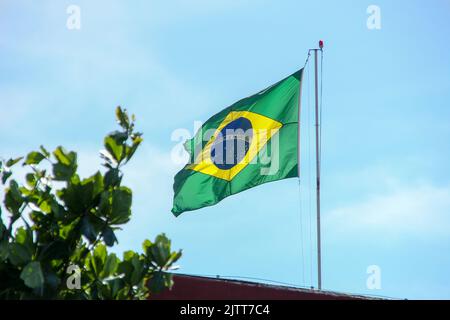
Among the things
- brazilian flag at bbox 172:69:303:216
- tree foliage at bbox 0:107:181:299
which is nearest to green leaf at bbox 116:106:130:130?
tree foliage at bbox 0:107:181:299

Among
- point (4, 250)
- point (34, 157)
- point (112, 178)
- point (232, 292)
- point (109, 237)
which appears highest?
point (34, 157)

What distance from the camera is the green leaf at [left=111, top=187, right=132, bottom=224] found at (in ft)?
44.9

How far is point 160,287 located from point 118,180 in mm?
1774

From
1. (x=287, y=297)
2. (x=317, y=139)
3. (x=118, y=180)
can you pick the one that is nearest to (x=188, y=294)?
(x=287, y=297)

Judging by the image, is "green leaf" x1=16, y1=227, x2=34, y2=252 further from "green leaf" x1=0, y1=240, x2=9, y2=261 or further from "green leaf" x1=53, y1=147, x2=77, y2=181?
"green leaf" x1=53, y1=147, x2=77, y2=181

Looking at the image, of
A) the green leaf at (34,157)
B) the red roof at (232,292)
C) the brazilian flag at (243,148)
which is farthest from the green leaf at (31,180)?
the brazilian flag at (243,148)

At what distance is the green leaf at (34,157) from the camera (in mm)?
14711

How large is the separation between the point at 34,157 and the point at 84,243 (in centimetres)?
166

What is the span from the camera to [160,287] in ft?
44.5

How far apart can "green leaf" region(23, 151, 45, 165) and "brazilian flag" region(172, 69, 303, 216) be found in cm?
535

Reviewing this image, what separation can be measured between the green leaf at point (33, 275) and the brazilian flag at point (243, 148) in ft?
22.6

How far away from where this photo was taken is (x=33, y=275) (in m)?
12.9

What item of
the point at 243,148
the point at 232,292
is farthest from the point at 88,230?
the point at 243,148

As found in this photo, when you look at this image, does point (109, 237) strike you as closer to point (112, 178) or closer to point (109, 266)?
point (109, 266)
